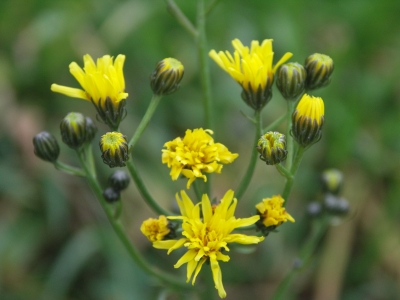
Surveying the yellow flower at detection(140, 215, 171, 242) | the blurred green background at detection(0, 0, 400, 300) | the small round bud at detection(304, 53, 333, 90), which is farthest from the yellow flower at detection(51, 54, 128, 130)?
the blurred green background at detection(0, 0, 400, 300)

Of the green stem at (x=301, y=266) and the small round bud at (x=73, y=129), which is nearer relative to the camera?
the small round bud at (x=73, y=129)

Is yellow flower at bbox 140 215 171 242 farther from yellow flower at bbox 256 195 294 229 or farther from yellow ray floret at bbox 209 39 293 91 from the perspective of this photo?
yellow ray floret at bbox 209 39 293 91

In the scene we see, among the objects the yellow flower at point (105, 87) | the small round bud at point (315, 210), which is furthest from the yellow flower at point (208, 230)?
the small round bud at point (315, 210)

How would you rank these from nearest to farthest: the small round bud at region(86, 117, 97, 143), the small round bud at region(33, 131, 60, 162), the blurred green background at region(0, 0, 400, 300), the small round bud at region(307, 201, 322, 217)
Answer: the small round bud at region(86, 117, 97, 143)
the small round bud at region(33, 131, 60, 162)
the small round bud at region(307, 201, 322, 217)
the blurred green background at region(0, 0, 400, 300)

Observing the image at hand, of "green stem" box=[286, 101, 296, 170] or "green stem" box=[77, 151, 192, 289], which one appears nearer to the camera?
"green stem" box=[286, 101, 296, 170]

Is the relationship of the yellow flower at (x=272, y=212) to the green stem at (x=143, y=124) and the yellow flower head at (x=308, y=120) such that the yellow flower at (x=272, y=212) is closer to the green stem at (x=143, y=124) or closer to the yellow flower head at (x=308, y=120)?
the yellow flower head at (x=308, y=120)

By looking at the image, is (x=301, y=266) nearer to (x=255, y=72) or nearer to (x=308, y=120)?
(x=308, y=120)
